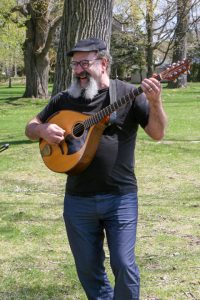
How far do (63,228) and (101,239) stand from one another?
2481 millimetres

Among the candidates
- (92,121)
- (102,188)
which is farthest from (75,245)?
(92,121)

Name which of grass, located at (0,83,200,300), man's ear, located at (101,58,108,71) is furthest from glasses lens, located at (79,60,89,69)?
grass, located at (0,83,200,300)

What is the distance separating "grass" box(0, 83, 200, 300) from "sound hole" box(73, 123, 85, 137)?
1439mm

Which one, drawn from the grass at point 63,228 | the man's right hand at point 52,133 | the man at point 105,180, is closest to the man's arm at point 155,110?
the man at point 105,180

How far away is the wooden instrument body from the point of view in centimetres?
334

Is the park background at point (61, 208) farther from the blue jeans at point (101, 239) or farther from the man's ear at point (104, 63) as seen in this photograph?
the blue jeans at point (101, 239)

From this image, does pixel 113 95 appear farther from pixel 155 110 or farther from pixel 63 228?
pixel 63 228

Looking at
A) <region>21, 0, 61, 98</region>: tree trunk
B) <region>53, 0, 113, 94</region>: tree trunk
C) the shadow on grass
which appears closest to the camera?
the shadow on grass

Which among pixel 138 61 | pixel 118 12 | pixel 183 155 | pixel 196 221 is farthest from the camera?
pixel 138 61

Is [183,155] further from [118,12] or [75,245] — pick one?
[118,12]

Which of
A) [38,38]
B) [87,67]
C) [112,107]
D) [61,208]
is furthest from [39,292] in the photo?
[38,38]

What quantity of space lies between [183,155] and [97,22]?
9.97ft

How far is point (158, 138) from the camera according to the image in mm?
3422

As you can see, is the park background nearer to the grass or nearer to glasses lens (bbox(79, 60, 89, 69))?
the grass
